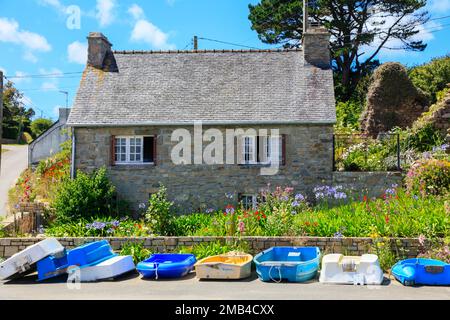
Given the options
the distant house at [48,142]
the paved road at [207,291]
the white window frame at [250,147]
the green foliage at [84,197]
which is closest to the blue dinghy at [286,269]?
the paved road at [207,291]

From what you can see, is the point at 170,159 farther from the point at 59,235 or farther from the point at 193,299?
the point at 193,299

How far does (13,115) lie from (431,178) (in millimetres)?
45948

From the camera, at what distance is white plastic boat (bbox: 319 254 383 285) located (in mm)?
9602

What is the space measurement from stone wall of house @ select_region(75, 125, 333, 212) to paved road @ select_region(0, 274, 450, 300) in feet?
21.6

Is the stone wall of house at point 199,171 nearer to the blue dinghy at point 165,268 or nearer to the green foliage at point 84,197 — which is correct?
the green foliage at point 84,197

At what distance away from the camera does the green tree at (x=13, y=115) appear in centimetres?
4838

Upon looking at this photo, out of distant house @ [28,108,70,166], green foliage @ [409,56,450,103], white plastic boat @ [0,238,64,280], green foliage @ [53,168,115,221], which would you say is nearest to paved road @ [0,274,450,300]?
white plastic boat @ [0,238,64,280]

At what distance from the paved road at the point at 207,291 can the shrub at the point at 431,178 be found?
5.34m

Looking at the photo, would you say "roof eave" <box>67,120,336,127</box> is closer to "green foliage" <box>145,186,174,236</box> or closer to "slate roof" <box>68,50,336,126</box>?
"slate roof" <box>68,50,336,126</box>

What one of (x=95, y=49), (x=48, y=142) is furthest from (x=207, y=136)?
(x=48, y=142)

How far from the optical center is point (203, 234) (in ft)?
A: 40.2

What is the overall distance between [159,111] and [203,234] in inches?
241

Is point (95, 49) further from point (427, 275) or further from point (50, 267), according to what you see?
point (427, 275)

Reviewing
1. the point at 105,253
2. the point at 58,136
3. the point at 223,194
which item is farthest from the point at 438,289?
the point at 58,136
